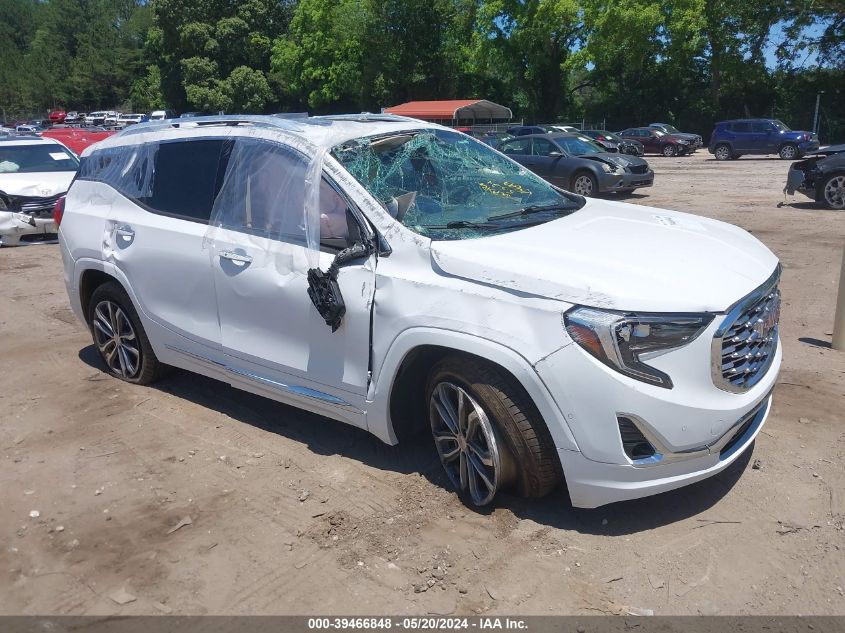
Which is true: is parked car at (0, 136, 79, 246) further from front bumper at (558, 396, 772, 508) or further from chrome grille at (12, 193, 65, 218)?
front bumper at (558, 396, 772, 508)

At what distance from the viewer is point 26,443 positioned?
485cm

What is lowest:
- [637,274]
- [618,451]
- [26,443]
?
[26,443]

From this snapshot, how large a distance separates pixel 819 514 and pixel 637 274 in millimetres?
1482

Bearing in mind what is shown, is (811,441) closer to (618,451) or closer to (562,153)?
(618,451)

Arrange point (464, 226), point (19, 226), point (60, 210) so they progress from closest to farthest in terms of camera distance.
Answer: point (464, 226), point (60, 210), point (19, 226)

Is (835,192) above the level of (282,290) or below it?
below

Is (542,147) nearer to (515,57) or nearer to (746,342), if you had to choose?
(746,342)

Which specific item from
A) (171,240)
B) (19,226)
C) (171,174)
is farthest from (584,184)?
(171,240)

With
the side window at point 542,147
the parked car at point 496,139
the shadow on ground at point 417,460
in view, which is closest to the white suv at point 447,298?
the shadow on ground at point 417,460

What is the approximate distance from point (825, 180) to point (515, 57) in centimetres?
3736

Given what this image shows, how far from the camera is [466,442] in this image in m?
3.75

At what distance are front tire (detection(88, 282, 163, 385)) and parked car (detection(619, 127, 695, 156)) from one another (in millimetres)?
33960

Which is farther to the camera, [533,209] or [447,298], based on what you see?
[533,209]

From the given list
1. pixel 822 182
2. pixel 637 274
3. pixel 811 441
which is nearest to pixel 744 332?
pixel 637 274
